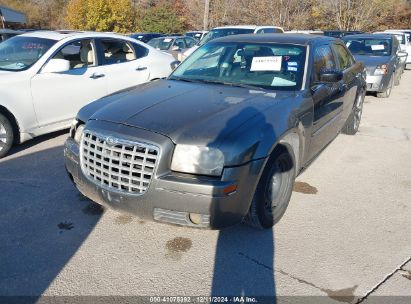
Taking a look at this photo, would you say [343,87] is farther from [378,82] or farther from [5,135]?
[378,82]

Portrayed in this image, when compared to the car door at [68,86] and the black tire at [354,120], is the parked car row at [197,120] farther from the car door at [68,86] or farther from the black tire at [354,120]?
the black tire at [354,120]

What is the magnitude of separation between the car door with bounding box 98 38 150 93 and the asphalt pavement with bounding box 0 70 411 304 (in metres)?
2.25

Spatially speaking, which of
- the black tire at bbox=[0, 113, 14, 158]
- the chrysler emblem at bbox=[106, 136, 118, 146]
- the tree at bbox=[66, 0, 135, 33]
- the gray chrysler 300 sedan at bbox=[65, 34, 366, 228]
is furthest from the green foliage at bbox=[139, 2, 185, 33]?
the chrysler emblem at bbox=[106, 136, 118, 146]

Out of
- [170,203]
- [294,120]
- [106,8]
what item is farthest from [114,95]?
[106,8]

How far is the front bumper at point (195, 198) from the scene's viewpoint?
104 inches

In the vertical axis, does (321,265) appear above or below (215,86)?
below

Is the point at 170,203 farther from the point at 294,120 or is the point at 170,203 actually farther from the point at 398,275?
the point at 398,275

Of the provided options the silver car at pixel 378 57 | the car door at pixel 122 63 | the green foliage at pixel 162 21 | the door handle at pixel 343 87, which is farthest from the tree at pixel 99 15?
the door handle at pixel 343 87

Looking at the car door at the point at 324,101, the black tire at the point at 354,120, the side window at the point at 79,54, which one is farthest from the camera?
the black tire at the point at 354,120

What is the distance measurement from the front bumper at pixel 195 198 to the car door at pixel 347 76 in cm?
274

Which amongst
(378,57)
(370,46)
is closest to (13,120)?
(378,57)

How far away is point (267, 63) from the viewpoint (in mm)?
3893

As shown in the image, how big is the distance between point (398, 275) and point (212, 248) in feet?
4.72

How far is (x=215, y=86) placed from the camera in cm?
A: 379
